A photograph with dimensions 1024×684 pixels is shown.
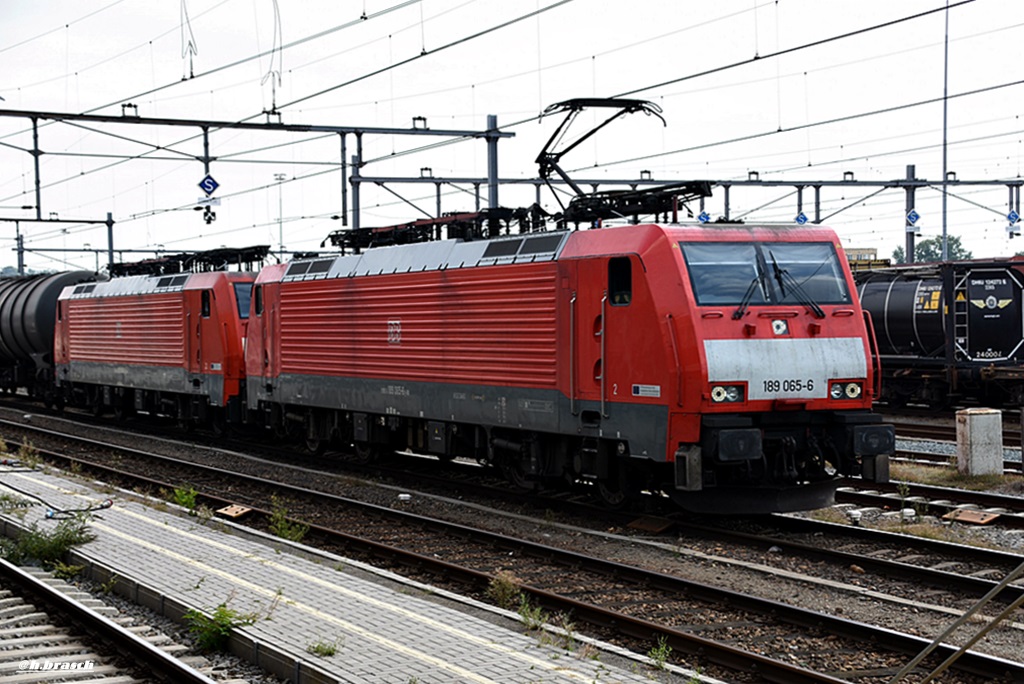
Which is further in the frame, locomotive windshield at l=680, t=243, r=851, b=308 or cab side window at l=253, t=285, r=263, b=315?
cab side window at l=253, t=285, r=263, b=315

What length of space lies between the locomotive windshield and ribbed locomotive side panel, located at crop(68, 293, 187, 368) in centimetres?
1614

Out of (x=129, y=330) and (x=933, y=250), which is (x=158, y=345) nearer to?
(x=129, y=330)

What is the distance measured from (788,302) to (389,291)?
729cm

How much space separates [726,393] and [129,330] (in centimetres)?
2035

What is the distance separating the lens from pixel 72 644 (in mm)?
9469

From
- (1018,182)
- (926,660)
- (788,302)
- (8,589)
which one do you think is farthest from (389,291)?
(1018,182)

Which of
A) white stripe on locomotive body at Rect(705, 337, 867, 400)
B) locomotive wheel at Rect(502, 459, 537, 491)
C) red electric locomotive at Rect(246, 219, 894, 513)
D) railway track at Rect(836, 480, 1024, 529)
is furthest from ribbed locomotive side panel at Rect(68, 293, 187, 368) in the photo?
white stripe on locomotive body at Rect(705, 337, 867, 400)

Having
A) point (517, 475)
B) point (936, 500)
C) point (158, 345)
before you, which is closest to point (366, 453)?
point (517, 475)

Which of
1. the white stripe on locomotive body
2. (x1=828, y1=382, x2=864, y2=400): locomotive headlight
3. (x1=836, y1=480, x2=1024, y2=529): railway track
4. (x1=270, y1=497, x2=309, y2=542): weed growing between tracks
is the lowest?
(x1=270, y1=497, x2=309, y2=542): weed growing between tracks

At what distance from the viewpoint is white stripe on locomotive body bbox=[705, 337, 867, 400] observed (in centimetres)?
1301

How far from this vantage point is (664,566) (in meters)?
12.2

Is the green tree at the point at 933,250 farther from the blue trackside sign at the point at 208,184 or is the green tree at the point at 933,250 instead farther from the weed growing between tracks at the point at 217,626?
the weed growing between tracks at the point at 217,626

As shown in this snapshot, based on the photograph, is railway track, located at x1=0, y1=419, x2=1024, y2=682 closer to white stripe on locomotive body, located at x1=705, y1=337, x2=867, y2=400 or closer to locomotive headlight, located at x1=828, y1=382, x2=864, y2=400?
white stripe on locomotive body, located at x1=705, y1=337, x2=867, y2=400

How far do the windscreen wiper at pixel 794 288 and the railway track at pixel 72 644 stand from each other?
7738mm
